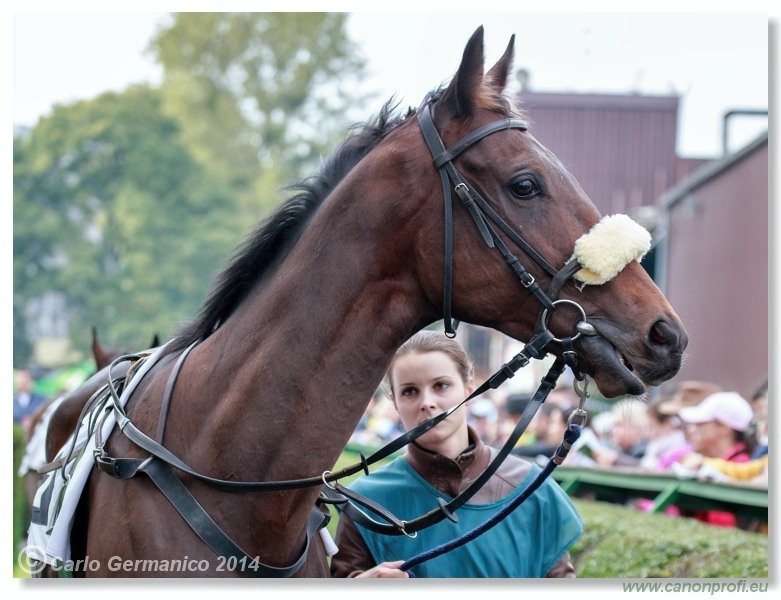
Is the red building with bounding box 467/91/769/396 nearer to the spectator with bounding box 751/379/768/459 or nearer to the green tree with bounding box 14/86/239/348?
the spectator with bounding box 751/379/768/459

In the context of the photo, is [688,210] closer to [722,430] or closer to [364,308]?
[722,430]

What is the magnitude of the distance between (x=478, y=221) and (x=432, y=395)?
0.74 m

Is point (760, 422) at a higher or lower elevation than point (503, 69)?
lower

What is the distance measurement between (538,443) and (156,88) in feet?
78.9

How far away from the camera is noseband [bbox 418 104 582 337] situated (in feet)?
7.50

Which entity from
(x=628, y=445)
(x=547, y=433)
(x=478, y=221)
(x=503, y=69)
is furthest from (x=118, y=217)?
(x=478, y=221)

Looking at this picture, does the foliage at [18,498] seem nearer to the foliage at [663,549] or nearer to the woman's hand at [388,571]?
the foliage at [663,549]

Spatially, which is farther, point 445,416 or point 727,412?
point 727,412

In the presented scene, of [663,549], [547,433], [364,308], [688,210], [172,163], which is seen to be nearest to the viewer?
[364,308]

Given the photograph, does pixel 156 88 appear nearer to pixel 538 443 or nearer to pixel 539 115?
pixel 539 115

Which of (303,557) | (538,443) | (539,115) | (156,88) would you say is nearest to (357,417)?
(303,557)

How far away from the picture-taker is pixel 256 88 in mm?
27688

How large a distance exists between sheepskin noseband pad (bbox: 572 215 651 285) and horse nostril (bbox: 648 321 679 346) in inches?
6.8

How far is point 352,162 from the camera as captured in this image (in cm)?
260
